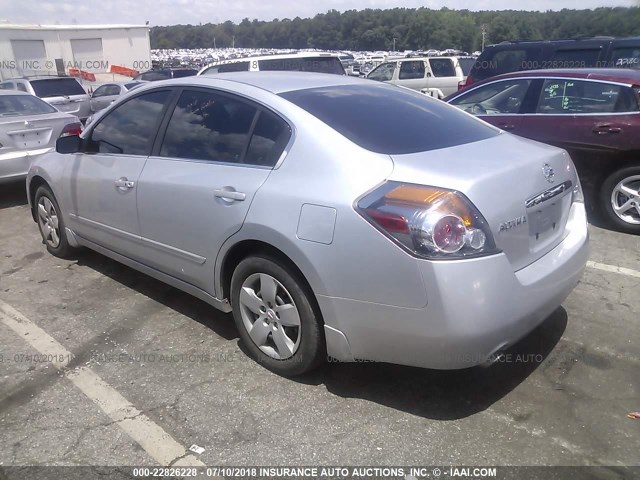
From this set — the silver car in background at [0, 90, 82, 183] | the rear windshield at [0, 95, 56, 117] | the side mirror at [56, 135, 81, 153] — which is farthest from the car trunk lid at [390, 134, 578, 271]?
the rear windshield at [0, 95, 56, 117]

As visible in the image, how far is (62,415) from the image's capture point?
2936 millimetres

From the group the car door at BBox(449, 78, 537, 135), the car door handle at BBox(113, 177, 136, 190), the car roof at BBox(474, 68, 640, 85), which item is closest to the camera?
the car door handle at BBox(113, 177, 136, 190)

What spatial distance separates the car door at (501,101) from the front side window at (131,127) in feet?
13.0

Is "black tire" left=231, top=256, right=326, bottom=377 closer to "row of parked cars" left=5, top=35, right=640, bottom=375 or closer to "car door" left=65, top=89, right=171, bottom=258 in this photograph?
"row of parked cars" left=5, top=35, right=640, bottom=375

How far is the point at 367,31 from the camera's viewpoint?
60.5 meters

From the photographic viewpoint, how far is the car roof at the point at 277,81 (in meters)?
3.44

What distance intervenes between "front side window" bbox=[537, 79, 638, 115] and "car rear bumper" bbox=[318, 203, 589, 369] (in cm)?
338

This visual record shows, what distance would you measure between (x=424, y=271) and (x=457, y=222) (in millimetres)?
264

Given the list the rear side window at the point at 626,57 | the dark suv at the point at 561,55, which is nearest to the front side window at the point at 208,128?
the dark suv at the point at 561,55

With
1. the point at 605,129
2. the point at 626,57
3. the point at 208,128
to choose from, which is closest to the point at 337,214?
the point at 208,128

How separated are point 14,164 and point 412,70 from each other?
11.7 meters

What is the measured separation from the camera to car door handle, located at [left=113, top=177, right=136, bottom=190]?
12.6 ft

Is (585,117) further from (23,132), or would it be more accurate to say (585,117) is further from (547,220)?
(23,132)

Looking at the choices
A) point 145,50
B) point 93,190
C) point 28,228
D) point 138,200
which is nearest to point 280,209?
point 138,200
